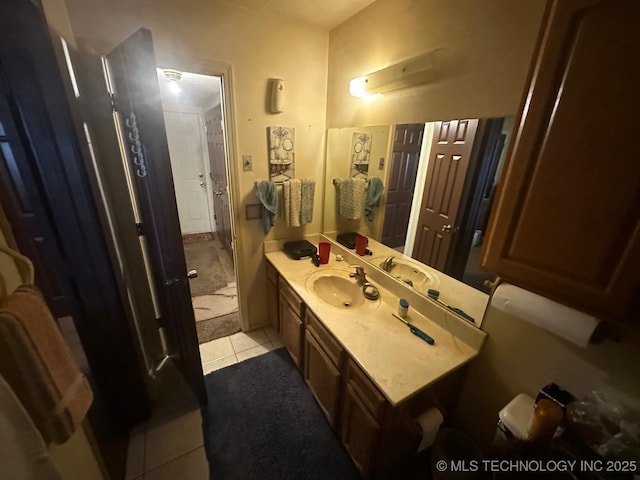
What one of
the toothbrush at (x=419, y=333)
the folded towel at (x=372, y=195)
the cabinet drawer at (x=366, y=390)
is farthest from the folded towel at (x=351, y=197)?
the cabinet drawer at (x=366, y=390)

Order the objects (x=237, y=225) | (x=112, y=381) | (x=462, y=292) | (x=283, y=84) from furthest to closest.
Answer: (x=237, y=225), (x=283, y=84), (x=112, y=381), (x=462, y=292)

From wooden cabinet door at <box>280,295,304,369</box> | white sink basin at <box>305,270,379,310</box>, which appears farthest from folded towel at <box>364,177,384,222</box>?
wooden cabinet door at <box>280,295,304,369</box>

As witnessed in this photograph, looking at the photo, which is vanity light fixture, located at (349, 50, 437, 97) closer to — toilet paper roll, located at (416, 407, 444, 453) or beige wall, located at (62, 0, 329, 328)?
beige wall, located at (62, 0, 329, 328)

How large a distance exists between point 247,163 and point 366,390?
5.04 feet

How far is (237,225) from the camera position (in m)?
1.87

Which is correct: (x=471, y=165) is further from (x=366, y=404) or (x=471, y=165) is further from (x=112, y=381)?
(x=112, y=381)

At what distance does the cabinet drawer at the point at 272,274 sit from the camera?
192 cm

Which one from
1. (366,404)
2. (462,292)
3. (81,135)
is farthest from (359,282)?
(81,135)

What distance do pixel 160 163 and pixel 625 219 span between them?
1.49m

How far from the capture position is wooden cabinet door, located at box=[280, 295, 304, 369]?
1647 mm

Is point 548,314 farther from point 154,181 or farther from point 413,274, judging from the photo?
point 154,181

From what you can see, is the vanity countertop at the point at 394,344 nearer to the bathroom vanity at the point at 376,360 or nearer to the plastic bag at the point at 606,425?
the bathroom vanity at the point at 376,360

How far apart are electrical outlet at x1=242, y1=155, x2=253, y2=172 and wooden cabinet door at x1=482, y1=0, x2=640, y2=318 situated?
4.94 ft

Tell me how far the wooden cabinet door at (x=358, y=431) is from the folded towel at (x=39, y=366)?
3.22 ft
